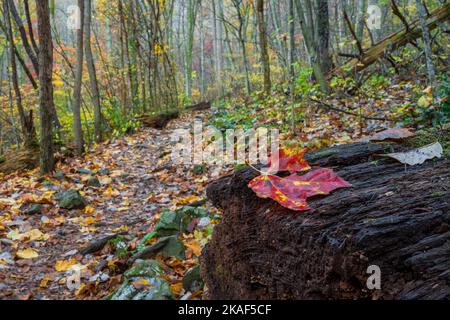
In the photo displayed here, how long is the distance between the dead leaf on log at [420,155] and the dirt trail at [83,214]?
211 centimetres

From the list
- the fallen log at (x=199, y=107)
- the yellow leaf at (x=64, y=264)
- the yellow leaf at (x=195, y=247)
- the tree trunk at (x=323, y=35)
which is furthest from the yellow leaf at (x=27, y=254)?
the fallen log at (x=199, y=107)

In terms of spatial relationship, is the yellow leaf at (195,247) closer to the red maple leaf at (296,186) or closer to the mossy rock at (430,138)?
the red maple leaf at (296,186)

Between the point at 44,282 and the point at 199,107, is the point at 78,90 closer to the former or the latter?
the point at 44,282

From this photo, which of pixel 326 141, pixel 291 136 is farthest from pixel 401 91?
pixel 326 141

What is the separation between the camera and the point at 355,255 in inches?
49.3

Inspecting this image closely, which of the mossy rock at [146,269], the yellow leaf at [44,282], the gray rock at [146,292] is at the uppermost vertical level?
the mossy rock at [146,269]

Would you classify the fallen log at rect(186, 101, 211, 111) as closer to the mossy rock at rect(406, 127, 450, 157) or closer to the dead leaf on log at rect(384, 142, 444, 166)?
the mossy rock at rect(406, 127, 450, 157)

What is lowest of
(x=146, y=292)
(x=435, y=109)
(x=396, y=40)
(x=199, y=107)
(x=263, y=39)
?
(x=146, y=292)

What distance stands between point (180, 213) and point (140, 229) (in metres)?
0.50

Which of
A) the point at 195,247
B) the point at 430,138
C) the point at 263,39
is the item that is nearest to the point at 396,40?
the point at 263,39

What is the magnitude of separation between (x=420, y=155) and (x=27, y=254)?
→ 3.16 metres

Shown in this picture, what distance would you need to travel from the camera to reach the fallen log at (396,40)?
619 cm

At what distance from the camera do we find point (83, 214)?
4.30 metres
